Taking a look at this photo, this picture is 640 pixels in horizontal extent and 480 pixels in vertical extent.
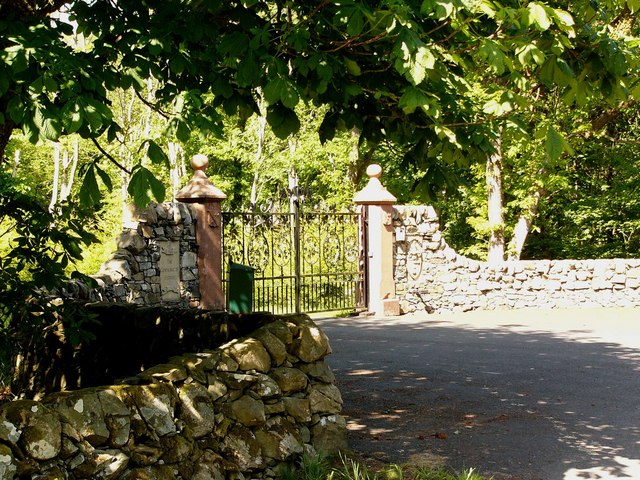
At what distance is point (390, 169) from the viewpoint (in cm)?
2839

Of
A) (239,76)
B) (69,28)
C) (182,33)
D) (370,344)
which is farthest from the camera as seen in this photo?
(370,344)

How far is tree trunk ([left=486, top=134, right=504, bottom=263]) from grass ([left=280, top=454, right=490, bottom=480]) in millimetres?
16649

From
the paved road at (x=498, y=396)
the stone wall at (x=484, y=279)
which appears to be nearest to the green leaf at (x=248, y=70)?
the paved road at (x=498, y=396)

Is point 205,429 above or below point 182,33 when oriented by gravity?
below

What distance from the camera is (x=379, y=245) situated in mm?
16031

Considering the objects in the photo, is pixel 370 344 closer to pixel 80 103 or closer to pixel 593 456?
pixel 593 456

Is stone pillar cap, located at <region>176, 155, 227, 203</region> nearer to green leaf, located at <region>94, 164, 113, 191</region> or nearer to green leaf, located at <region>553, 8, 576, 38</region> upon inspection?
green leaf, located at <region>94, 164, 113, 191</region>

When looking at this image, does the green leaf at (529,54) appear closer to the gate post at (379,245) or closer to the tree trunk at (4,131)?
the tree trunk at (4,131)

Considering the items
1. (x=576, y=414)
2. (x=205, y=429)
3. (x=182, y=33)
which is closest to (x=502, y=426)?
(x=576, y=414)

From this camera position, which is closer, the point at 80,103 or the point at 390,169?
the point at 80,103

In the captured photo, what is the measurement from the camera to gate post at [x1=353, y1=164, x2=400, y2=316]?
52.5 ft

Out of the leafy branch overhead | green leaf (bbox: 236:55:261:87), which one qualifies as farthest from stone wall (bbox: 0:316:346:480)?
green leaf (bbox: 236:55:261:87)

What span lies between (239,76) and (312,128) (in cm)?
2429

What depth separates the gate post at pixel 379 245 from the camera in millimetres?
16016
